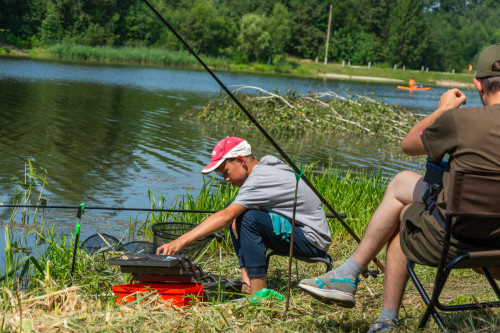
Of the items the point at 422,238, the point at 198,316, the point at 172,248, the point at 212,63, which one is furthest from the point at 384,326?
the point at 212,63

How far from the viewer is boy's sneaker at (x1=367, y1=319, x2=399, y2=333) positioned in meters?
2.70

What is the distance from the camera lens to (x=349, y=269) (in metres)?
2.81

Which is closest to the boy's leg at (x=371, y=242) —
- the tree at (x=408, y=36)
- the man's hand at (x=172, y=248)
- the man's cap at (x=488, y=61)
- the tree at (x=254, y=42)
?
the man's cap at (x=488, y=61)

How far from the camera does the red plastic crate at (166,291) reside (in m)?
3.09

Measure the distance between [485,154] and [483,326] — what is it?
3.09 feet

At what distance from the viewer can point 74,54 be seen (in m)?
43.6

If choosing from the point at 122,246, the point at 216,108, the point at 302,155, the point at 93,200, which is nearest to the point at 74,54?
the point at 216,108

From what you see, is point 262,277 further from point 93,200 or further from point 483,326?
point 93,200

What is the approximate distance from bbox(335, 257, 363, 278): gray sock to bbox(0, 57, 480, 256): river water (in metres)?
3.26

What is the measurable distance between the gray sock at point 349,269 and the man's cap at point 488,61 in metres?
0.97

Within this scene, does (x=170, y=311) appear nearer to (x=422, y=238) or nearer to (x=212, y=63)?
(x=422, y=238)

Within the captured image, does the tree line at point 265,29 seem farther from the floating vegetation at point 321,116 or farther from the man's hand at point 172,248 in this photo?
the man's hand at point 172,248

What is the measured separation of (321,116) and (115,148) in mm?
5191

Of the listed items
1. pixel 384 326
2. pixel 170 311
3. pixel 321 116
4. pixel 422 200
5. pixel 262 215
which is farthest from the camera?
pixel 321 116
